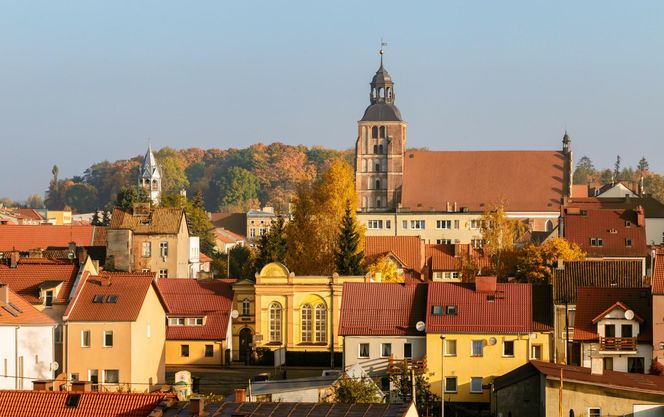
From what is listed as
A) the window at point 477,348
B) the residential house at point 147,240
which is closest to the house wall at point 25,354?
the window at point 477,348

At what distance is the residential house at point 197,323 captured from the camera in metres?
73.4

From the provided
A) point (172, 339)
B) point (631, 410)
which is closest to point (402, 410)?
point (631, 410)

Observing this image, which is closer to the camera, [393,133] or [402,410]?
[402,410]

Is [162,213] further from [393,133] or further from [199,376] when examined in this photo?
[393,133]

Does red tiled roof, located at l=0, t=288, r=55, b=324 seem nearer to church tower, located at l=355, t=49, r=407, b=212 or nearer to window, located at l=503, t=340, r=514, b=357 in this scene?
window, located at l=503, t=340, r=514, b=357

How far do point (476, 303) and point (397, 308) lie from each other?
3.24 m

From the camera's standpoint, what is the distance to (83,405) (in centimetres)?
3947

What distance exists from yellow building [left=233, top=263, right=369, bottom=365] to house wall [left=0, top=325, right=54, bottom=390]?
16178mm

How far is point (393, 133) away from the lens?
547ft

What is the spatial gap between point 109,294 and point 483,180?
329ft

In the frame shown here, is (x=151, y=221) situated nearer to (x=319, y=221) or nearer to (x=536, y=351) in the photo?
(x=319, y=221)

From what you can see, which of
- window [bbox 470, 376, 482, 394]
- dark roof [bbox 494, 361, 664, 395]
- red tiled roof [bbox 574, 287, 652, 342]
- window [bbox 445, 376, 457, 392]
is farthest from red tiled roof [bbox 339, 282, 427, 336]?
red tiled roof [bbox 574, 287, 652, 342]

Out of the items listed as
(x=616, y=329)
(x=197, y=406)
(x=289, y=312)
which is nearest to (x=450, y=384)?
(x=616, y=329)

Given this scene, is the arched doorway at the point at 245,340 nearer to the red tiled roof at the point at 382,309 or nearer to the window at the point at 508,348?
the red tiled roof at the point at 382,309
